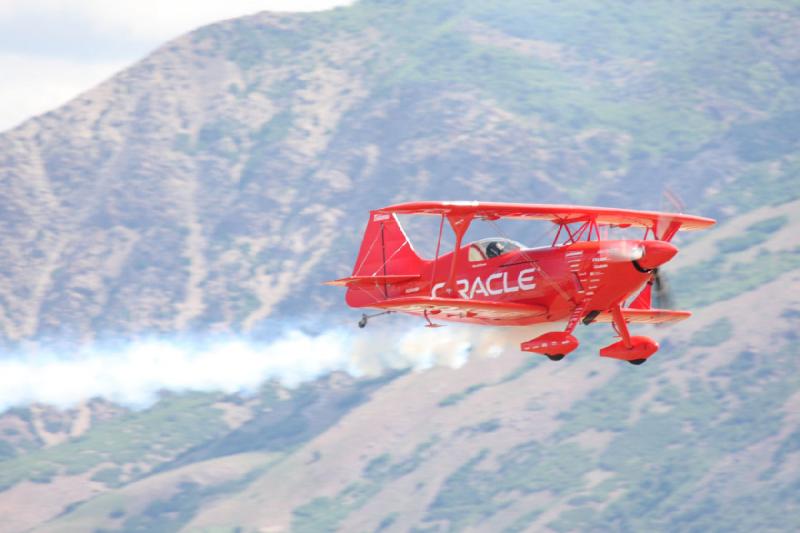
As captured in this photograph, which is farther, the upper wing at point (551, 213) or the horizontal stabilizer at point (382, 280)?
the horizontal stabilizer at point (382, 280)

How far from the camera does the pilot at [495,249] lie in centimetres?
3919

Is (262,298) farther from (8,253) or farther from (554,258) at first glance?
(554,258)

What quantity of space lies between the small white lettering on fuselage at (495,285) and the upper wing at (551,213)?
5.01ft

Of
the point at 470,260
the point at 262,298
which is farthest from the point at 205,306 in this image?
the point at 470,260

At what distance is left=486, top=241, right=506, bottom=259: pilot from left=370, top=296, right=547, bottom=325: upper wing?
5.20 feet

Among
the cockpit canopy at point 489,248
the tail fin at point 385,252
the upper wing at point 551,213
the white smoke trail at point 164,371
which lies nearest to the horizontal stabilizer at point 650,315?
the upper wing at point 551,213

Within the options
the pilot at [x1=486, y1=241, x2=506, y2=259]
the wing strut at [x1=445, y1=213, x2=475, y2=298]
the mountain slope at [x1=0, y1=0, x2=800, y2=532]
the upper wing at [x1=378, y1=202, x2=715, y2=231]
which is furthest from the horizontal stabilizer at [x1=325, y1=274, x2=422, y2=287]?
the mountain slope at [x1=0, y1=0, x2=800, y2=532]

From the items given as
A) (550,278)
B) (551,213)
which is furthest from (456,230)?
(550,278)

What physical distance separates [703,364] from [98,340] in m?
67.4

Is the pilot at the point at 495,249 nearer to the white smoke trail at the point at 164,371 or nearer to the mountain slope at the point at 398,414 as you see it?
the white smoke trail at the point at 164,371

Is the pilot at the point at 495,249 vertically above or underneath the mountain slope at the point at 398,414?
above

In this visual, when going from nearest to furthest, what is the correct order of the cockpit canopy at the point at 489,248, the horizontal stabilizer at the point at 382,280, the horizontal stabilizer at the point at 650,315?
the cockpit canopy at the point at 489,248 → the horizontal stabilizer at the point at 650,315 → the horizontal stabilizer at the point at 382,280

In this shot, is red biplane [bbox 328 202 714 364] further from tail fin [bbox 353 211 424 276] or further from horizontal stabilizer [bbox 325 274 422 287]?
tail fin [bbox 353 211 424 276]

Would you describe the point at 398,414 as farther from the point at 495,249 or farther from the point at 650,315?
the point at 495,249
